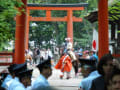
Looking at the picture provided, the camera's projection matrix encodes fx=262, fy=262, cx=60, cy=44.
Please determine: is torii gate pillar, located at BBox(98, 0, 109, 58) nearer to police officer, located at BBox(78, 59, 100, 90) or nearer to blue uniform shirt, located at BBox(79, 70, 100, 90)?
police officer, located at BBox(78, 59, 100, 90)


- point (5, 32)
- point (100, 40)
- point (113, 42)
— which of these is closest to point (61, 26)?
Result: point (113, 42)

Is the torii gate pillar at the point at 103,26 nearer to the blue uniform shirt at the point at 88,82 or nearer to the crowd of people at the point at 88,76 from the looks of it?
the crowd of people at the point at 88,76

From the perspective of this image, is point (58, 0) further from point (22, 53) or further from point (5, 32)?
point (5, 32)

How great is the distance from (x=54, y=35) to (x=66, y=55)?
20912 millimetres

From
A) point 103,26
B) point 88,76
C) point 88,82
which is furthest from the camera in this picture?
point 103,26

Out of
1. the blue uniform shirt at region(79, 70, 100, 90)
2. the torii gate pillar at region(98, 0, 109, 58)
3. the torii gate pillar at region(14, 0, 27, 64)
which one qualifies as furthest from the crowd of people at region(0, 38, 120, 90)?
the torii gate pillar at region(14, 0, 27, 64)

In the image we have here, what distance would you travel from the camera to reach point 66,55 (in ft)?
39.8

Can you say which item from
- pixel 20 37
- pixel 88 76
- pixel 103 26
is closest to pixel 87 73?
pixel 88 76

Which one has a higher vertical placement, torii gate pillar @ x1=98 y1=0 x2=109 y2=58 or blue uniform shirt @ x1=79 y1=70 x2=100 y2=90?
torii gate pillar @ x1=98 y1=0 x2=109 y2=58

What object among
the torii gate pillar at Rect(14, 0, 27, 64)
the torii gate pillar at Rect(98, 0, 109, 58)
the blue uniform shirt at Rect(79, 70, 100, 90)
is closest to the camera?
the blue uniform shirt at Rect(79, 70, 100, 90)

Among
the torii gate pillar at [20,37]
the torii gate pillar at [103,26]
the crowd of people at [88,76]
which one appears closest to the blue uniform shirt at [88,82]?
the crowd of people at [88,76]

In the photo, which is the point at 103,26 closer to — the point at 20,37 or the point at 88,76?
the point at 20,37

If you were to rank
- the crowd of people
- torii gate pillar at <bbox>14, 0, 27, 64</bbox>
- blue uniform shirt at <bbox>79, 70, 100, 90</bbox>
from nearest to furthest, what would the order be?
the crowd of people, blue uniform shirt at <bbox>79, 70, 100, 90</bbox>, torii gate pillar at <bbox>14, 0, 27, 64</bbox>

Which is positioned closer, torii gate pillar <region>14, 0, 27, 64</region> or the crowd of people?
the crowd of people
